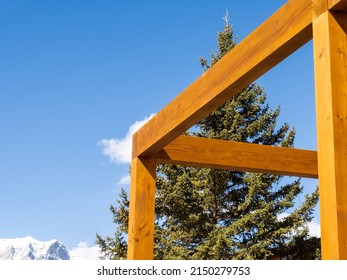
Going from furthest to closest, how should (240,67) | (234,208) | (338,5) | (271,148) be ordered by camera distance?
(234,208), (271,148), (240,67), (338,5)

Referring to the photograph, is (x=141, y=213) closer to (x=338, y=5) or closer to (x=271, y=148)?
(x=271, y=148)

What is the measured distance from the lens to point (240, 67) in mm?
2840

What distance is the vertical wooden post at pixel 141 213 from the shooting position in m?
4.04

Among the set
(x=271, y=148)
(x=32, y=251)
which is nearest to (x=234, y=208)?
(x=271, y=148)

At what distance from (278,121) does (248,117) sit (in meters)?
0.69

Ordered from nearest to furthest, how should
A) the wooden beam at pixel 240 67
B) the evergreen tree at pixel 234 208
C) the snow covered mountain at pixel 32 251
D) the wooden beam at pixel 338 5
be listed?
1. the wooden beam at pixel 338 5
2. the wooden beam at pixel 240 67
3. the evergreen tree at pixel 234 208
4. the snow covered mountain at pixel 32 251

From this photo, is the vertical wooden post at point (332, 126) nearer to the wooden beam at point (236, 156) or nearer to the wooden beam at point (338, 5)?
the wooden beam at point (338, 5)

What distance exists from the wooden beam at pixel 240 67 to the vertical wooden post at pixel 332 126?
17 cm

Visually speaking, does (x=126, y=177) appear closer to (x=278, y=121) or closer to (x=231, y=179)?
(x=231, y=179)

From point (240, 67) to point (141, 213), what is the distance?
1.63m

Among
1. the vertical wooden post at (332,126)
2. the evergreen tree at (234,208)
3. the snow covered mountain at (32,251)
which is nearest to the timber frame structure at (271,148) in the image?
the vertical wooden post at (332,126)

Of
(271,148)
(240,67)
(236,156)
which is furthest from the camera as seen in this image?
(271,148)
